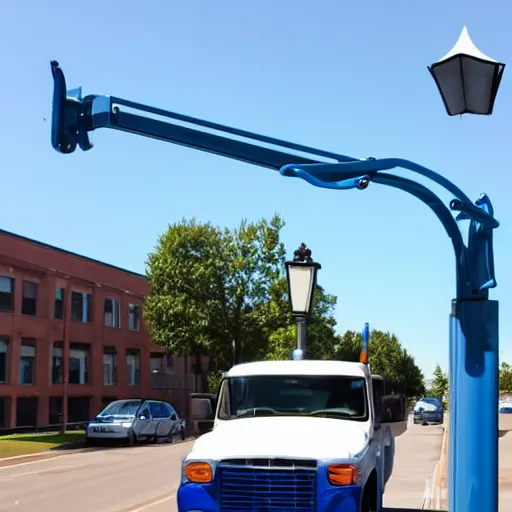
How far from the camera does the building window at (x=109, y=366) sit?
155 ft

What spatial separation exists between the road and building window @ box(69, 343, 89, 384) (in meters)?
18.0

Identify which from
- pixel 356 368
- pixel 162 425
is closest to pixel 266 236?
pixel 162 425

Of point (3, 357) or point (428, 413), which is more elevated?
point (3, 357)

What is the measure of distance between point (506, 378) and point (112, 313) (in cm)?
7130

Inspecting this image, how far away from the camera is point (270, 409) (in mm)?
8805

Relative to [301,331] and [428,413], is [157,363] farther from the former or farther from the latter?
[301,331]

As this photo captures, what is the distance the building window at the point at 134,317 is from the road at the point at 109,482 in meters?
25.3

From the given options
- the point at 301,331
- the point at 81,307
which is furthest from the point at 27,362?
the point at 301,331

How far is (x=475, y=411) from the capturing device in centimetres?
625

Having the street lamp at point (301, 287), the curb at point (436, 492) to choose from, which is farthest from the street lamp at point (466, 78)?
the curb at point (436, 492)

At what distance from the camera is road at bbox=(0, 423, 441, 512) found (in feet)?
43.4

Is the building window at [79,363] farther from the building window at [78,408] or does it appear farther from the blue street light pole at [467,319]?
the blue street light pole at [467,319]

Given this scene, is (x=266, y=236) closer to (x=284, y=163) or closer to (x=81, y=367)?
(x=81, y=367)

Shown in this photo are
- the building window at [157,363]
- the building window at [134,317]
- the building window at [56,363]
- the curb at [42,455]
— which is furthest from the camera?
the building window at [157,363]
